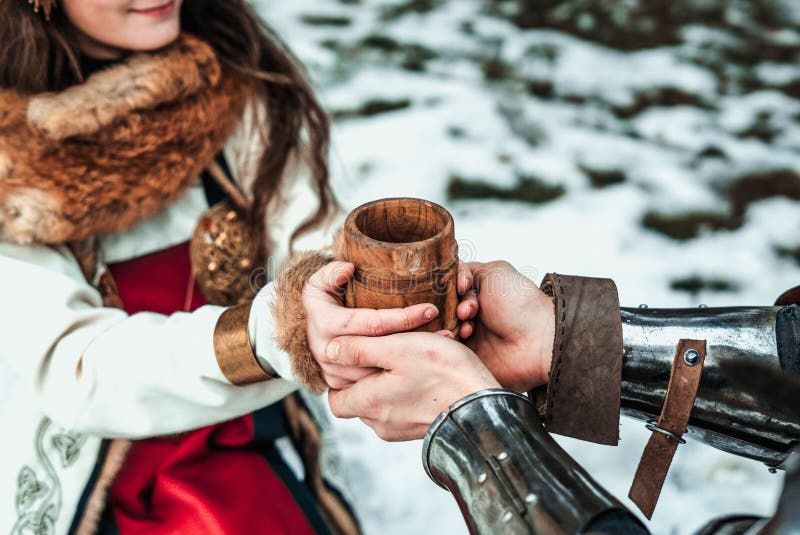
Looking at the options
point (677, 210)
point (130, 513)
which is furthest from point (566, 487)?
point (677, 210)

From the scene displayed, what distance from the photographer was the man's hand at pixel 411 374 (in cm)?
114

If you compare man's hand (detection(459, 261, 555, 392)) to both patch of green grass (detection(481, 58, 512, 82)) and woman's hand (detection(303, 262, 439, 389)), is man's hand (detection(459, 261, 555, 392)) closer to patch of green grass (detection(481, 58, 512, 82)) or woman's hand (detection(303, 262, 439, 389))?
woman's hand (detection(303, 262, 439, 389))

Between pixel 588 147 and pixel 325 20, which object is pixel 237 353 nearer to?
pixel 588 147

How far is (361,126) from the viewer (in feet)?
11.4

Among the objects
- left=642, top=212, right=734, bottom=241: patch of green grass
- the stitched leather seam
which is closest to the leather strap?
the stitched leather seam

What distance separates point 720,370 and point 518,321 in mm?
370

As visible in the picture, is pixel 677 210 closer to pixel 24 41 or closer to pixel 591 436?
pixel 591 436

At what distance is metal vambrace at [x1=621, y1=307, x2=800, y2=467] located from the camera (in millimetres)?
1214

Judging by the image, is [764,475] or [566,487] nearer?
[566,487]

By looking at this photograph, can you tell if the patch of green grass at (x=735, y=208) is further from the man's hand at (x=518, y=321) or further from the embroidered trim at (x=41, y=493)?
the embroidered trim at (x=41, y=493)

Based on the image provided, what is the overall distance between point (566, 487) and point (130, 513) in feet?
3.21

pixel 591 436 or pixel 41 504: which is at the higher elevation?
pixel 591 436

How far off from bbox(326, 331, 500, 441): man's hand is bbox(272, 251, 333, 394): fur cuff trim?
0.06 meters

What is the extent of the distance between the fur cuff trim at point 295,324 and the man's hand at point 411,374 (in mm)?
62
